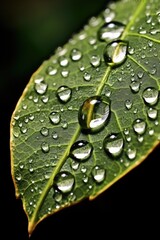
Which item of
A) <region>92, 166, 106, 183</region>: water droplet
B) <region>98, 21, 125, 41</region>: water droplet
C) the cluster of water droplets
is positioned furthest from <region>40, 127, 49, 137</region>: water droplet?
<region>98, 21, 125, 41</region>: water droplet

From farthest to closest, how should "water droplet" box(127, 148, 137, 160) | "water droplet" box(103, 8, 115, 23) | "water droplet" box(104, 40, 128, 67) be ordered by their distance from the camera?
1. "water droplet" box(103, 8, 115, 23)
2. "water droplet" box(104, 40, 128, 67)
3. "water droplet" box(127, 148, 137, 160)

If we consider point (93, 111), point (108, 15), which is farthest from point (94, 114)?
point (108, 15)

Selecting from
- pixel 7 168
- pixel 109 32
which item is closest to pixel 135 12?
pixel 109 32

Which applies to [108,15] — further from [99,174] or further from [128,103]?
[99,174]

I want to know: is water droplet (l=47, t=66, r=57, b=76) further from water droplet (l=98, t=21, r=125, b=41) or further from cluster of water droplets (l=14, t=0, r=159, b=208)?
water droplet (l=98, t=21, r=125, b=41)

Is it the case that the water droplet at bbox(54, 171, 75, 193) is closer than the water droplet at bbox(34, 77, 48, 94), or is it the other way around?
the water droplet at bbox(54, 171, 75, 193)

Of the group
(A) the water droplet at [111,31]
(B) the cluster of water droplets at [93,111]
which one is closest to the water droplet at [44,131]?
(B) the cluster of water droplets at [93,111]
